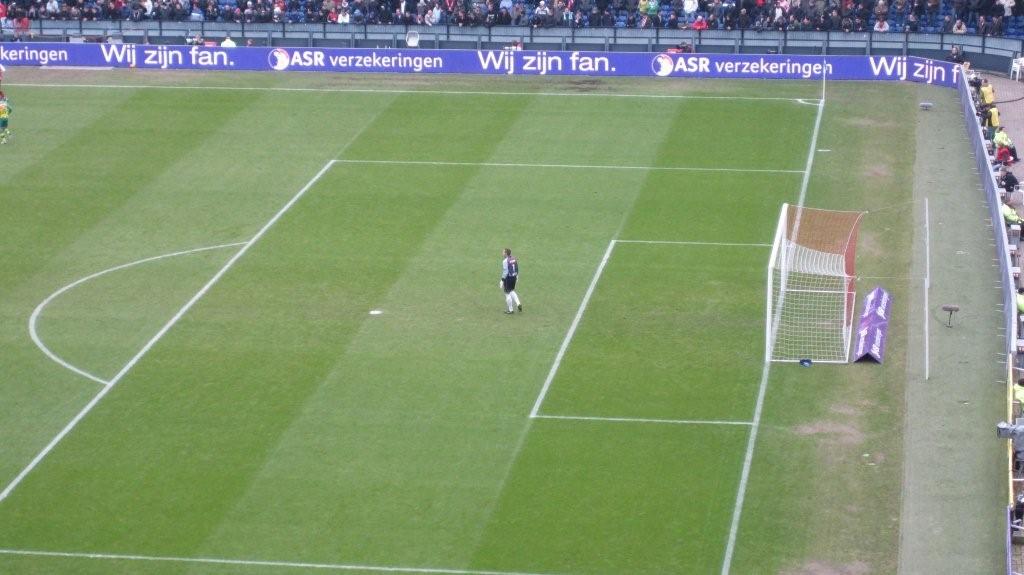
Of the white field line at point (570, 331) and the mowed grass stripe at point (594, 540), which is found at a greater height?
the white field line at point (570, 331)

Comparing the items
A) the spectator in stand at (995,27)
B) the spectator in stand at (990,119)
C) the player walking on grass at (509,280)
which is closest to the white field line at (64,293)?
the player walking on grass at (509,280)

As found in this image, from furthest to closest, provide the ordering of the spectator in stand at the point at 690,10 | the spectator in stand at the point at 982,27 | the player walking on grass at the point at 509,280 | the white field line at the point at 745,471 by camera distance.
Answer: the spectator in stand at the point at 690,10 < the spectator in stand at the point at 982,27 < the player walking on grass at the point at 509,280 < the white field line at the point at 745,471

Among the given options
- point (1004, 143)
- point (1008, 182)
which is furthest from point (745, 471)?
point (1004, 143)

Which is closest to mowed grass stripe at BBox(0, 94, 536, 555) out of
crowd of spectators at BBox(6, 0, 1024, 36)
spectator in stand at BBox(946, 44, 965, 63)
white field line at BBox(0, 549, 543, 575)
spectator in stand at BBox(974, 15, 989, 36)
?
white field line at BBox(0, 549, 543, 575)

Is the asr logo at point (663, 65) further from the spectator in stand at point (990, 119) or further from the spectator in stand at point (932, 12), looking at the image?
the spectator in stand at point (990, 119)

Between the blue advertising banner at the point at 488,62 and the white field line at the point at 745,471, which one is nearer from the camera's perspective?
the white field line at the point at 745,471

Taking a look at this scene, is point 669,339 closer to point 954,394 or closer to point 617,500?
point 954,394

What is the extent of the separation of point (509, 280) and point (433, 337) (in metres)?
2.24

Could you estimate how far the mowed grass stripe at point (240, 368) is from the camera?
1259 inches

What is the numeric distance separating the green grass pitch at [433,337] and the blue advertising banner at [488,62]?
1597mm

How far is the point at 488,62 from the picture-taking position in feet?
209

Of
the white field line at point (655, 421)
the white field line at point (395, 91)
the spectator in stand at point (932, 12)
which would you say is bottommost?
the white field line at point (655, 421)

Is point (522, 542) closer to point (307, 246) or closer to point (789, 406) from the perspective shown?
point (789, 406)

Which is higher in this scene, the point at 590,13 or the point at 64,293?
the point at 590,13
